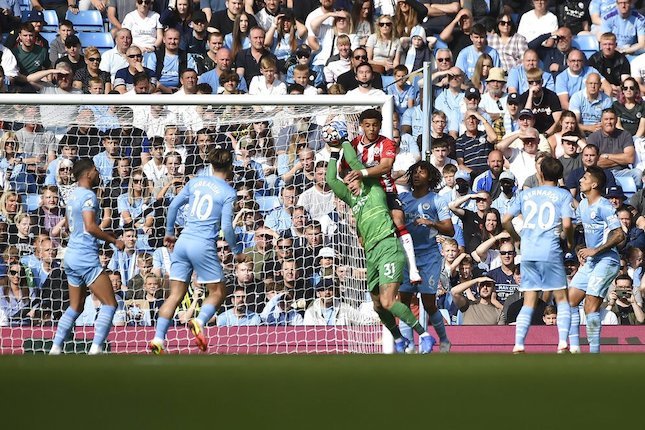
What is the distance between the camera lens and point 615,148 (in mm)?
11852

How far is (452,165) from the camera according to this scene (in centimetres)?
1145

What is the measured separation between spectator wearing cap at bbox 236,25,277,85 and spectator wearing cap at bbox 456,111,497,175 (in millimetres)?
2208

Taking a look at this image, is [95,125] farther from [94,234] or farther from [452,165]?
[452,165]

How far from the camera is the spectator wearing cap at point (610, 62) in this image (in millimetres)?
12609

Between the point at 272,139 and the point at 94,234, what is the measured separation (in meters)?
2.22

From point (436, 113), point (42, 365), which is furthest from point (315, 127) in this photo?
point (42, 365)

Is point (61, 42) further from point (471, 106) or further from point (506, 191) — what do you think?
point (506, 191)

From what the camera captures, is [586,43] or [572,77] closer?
[572,77]

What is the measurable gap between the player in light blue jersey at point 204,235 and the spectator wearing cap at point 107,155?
159 cm

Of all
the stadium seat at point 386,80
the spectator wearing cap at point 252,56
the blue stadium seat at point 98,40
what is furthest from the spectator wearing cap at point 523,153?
the blue stadium seat at point 98,40

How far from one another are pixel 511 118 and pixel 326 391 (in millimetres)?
9907

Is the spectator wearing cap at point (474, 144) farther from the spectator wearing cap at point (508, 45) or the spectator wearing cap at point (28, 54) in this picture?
the spectator wearing cap at point (28, 54)


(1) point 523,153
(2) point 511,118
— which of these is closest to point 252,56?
(2) point 511,118

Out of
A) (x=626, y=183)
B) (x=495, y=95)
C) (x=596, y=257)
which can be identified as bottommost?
(x=596, y=257)
